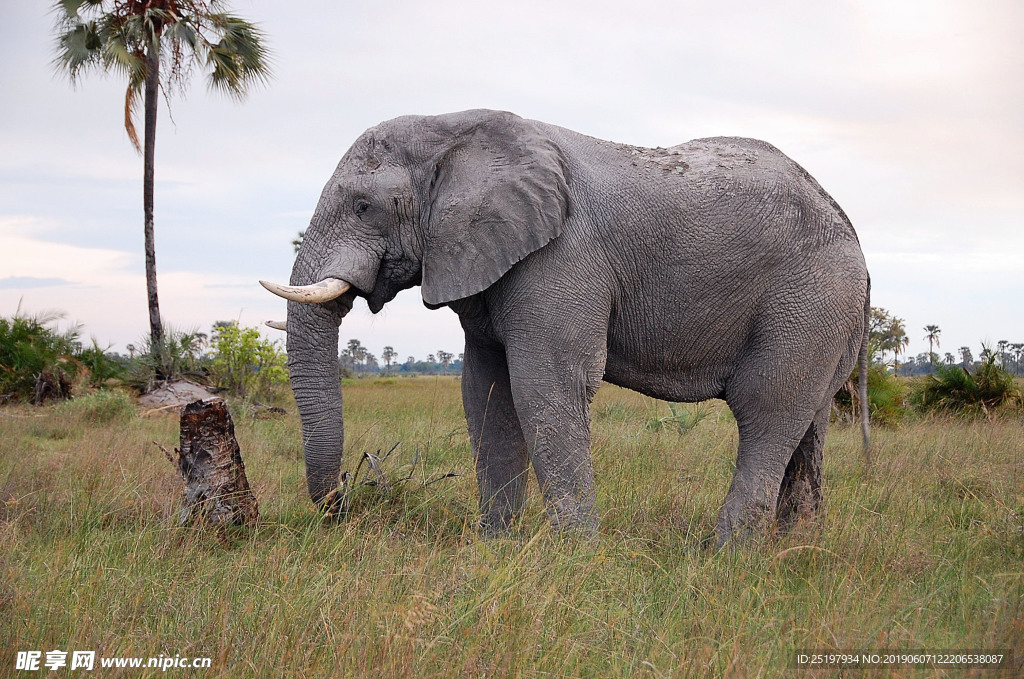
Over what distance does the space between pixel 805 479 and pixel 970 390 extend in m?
9.58

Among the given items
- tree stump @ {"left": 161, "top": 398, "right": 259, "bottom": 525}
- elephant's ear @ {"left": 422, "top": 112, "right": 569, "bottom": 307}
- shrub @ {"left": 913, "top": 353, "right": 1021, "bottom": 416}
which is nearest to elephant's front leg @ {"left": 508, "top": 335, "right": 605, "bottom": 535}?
elephant's ear @ {"left": 422, "top": 112, "right": 569, "bottom": 307}

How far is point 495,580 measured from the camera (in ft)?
12.1

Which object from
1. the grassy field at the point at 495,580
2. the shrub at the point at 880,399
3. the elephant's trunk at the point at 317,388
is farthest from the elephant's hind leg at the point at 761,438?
the shrub at the point at 880,399

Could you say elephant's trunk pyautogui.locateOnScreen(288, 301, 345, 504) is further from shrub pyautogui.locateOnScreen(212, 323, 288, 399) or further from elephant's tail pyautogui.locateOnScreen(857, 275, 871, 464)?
shrub pyautogui.locateOnScreen(212, 323, 288, 399)

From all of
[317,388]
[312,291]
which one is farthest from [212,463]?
[312,291]

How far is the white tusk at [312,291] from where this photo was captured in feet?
16.3

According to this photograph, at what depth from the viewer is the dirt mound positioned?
16000mm

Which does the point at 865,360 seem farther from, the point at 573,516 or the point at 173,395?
the point at 173,395

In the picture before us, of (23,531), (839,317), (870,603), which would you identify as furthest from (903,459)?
(23,531)

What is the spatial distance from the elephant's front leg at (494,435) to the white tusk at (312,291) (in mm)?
1107

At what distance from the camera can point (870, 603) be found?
4121 millimetres

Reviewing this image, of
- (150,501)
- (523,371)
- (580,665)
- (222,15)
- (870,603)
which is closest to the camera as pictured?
(580,665)

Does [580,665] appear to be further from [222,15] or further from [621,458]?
[222,15]

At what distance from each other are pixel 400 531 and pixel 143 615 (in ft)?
5.96
